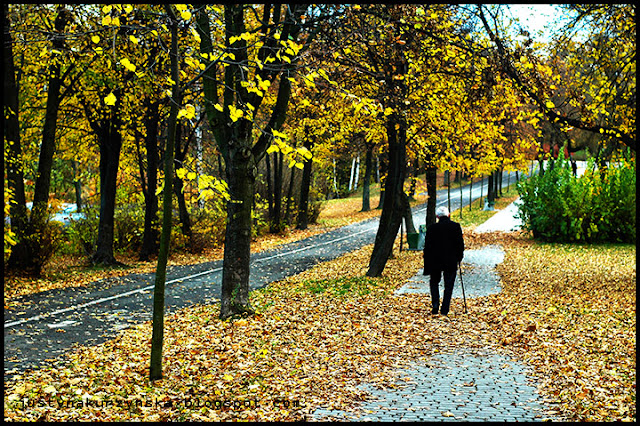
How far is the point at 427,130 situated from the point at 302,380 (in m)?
11.5

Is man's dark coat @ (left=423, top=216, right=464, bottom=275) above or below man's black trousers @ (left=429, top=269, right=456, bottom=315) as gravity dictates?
above

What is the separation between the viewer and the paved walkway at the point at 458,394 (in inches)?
218

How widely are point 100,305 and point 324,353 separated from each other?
Result: 6.03 metres

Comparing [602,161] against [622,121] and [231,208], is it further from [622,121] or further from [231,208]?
[231,208]

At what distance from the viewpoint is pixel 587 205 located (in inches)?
951

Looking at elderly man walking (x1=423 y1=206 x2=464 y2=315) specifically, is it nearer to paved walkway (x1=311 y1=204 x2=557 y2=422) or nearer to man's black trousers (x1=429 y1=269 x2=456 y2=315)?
man's black trousers (x1=429 y1=269 x2=456 y2=315)

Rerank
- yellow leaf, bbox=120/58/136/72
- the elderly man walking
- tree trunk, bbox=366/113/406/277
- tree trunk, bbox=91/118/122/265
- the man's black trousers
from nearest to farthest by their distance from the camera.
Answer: yellow leaf, bbox=120/58/136/72 < the man's black trousers < the elderly man walking < tree trunk, bbox=366/113/406/277 < tree trunk, bbox=91/118/122/265

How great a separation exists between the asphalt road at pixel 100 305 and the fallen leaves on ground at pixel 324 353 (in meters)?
0.59

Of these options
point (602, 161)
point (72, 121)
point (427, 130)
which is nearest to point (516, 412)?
point (427, 130)

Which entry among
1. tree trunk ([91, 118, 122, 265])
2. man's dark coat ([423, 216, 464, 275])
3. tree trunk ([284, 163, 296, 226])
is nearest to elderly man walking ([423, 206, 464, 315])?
man's dark coat ([423, 216, 464, 275])

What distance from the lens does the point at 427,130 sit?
17.0 metres

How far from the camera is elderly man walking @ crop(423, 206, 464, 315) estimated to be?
10.8 metres

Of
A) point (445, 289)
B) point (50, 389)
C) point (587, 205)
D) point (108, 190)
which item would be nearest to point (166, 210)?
point (50, 389)

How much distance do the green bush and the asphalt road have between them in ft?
31.5
